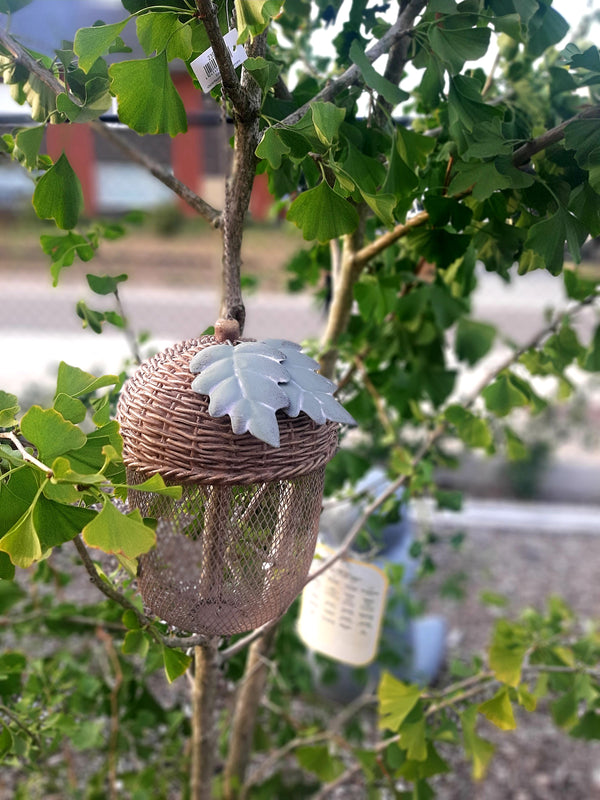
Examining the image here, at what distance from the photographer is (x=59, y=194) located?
2.06 ft

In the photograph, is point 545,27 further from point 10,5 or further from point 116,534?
point 116,534

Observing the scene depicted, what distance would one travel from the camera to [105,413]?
1.83 ft

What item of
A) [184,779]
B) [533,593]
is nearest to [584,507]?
[533,593]

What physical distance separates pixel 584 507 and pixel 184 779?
82.8 inches

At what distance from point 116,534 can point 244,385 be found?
14 centimetres

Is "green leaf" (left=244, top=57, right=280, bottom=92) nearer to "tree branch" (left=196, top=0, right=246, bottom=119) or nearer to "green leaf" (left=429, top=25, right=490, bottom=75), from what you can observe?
"tree branch" (left=196, top=0, right=246, bottom=119)

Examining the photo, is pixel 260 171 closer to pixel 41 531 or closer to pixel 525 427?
pixel 41 531

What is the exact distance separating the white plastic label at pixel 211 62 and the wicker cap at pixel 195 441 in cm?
23

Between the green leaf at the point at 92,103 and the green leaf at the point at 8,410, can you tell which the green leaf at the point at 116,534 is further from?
the green leaf at the point at 92,103

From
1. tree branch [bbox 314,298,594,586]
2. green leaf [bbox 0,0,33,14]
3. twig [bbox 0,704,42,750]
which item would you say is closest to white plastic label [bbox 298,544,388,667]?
tree branch [bbox 314,298,594,586]

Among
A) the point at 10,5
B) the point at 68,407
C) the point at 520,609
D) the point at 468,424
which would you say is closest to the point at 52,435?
the point at 68,407

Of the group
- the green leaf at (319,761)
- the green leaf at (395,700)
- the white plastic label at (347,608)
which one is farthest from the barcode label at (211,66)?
the green leaf at (319,761)

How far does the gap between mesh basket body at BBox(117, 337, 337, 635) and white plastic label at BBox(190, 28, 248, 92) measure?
0.71 feet

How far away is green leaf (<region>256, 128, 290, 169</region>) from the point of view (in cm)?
55
